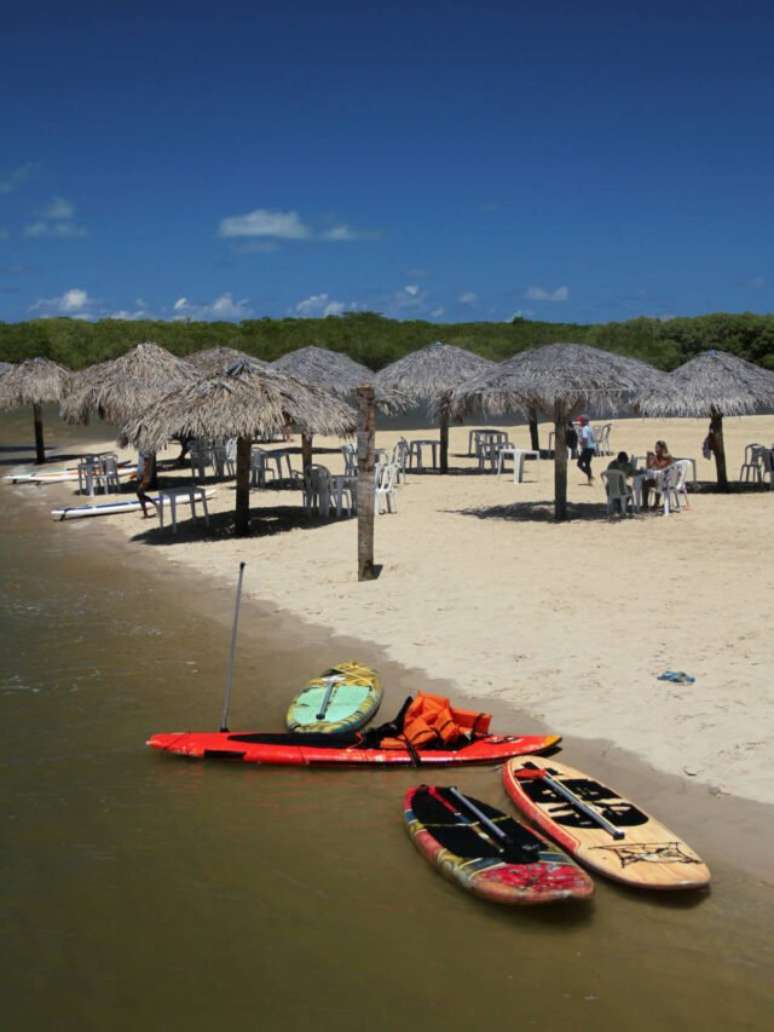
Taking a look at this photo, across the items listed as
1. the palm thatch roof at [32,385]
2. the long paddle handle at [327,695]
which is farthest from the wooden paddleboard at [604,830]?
the palm thatch roof at [32,385]

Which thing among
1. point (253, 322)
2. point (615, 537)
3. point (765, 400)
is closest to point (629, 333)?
point (253, 322)

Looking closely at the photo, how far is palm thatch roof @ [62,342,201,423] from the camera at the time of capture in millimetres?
19297

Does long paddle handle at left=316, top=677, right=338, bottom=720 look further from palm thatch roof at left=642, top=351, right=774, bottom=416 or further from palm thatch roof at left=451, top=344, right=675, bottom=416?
palm thatch roof at left=642, top=351, right=774, bottom=416

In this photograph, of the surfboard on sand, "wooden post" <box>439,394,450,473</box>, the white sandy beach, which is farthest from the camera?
"wooden post" <box>439,394,450,473</box>

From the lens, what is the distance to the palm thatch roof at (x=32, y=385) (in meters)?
24.4

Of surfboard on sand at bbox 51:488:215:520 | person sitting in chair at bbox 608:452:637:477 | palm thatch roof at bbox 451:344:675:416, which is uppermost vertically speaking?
palm thatch roof at bbox 451:344:675:416

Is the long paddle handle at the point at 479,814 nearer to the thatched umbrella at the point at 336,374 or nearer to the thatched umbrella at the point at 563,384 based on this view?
the thatched umbrella at the point at 563,384

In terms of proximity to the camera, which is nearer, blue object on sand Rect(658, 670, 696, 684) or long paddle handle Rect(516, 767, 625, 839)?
long paddle handle Rect(516, 767, 625, 839)

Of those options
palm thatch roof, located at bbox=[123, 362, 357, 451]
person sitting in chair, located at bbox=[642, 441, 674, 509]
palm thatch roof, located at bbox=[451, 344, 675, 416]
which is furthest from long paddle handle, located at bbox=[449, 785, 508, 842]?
person sitting in chair, located at bbox=[642, 441, 674, 509]

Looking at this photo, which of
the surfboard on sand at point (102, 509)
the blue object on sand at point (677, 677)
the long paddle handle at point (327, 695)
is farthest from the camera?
the surfboard on sand at point (102, 509)

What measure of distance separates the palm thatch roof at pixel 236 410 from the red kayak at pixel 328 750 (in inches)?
301

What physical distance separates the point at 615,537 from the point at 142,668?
276 inches

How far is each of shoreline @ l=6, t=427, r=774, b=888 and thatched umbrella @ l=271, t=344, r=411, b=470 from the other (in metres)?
8.99

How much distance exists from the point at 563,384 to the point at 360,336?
51286mm
